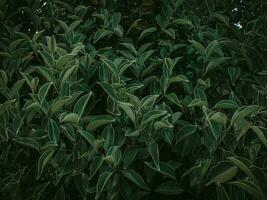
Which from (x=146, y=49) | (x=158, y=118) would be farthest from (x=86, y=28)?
(x=158, y=118)

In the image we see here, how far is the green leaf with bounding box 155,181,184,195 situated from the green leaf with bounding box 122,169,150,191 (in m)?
0.05

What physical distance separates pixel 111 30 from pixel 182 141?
2.27ft

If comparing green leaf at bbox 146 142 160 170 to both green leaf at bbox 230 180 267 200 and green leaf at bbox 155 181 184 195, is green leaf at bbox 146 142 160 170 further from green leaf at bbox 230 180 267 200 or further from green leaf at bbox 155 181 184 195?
green leaf at bbox 230 180 267 200

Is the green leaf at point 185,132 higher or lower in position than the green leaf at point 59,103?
lower

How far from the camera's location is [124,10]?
2.32m

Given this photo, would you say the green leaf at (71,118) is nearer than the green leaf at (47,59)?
Yes

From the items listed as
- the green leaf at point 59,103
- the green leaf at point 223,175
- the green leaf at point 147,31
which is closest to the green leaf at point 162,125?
the green leaf at point 223,175

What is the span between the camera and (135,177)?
147 centimetres

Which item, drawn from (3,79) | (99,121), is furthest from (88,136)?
(3,79)

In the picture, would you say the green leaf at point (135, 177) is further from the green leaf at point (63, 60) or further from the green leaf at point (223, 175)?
the green leaf at point (63, 60)

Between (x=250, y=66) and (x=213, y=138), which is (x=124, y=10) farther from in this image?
(x=213, y=138)

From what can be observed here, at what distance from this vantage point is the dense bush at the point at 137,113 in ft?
4.85

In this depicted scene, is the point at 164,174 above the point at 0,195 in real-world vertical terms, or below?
above

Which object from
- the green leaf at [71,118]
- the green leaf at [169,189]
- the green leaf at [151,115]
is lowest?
the green leaf at [169,189]
